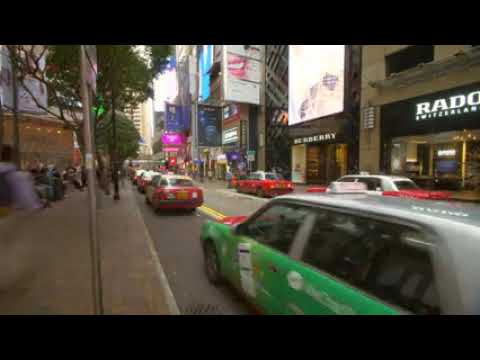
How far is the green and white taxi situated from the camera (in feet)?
4.97

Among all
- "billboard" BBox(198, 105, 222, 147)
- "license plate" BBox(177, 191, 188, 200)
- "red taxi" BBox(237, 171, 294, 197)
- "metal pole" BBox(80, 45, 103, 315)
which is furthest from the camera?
"billboard" BBox(198, 105, 222, 147)

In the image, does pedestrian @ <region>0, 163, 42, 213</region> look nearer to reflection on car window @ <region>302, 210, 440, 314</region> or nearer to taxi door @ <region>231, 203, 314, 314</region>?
taxi door @ <region>231, 203, 314, 314</region>

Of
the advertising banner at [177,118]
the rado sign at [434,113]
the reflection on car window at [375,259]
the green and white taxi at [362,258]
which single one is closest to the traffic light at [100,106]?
the green and white taxi at [362,258]

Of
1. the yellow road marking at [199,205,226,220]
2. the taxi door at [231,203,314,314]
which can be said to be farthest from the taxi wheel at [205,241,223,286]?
the yellow road marking at [199,205,226,220]

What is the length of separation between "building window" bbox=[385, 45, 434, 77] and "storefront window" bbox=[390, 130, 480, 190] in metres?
4.23

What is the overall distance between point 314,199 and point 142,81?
13.6 meters

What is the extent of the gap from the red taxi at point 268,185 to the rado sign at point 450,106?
25.9 ft

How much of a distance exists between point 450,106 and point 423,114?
131 cm

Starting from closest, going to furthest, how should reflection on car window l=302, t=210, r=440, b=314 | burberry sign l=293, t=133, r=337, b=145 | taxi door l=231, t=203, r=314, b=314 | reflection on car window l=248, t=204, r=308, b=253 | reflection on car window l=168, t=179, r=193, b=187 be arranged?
reflection on car window l=302, t=210, r=440, b=314, taxi door l=231, t=203, r=314, b=314, reflection on car window l=248, t=204, r=308, b=253, reflection on car window l=168, t=179, r=193, b=187, burberry sign l=293, t=133, r=337, b=145

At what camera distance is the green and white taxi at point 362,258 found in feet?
4.97

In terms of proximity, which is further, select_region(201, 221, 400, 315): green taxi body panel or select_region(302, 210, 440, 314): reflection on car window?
select_region(201, 221, 400, 315): green taxi body panel

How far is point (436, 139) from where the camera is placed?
14.5 m

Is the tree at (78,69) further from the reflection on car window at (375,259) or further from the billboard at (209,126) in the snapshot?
the billboard at (209,126)
